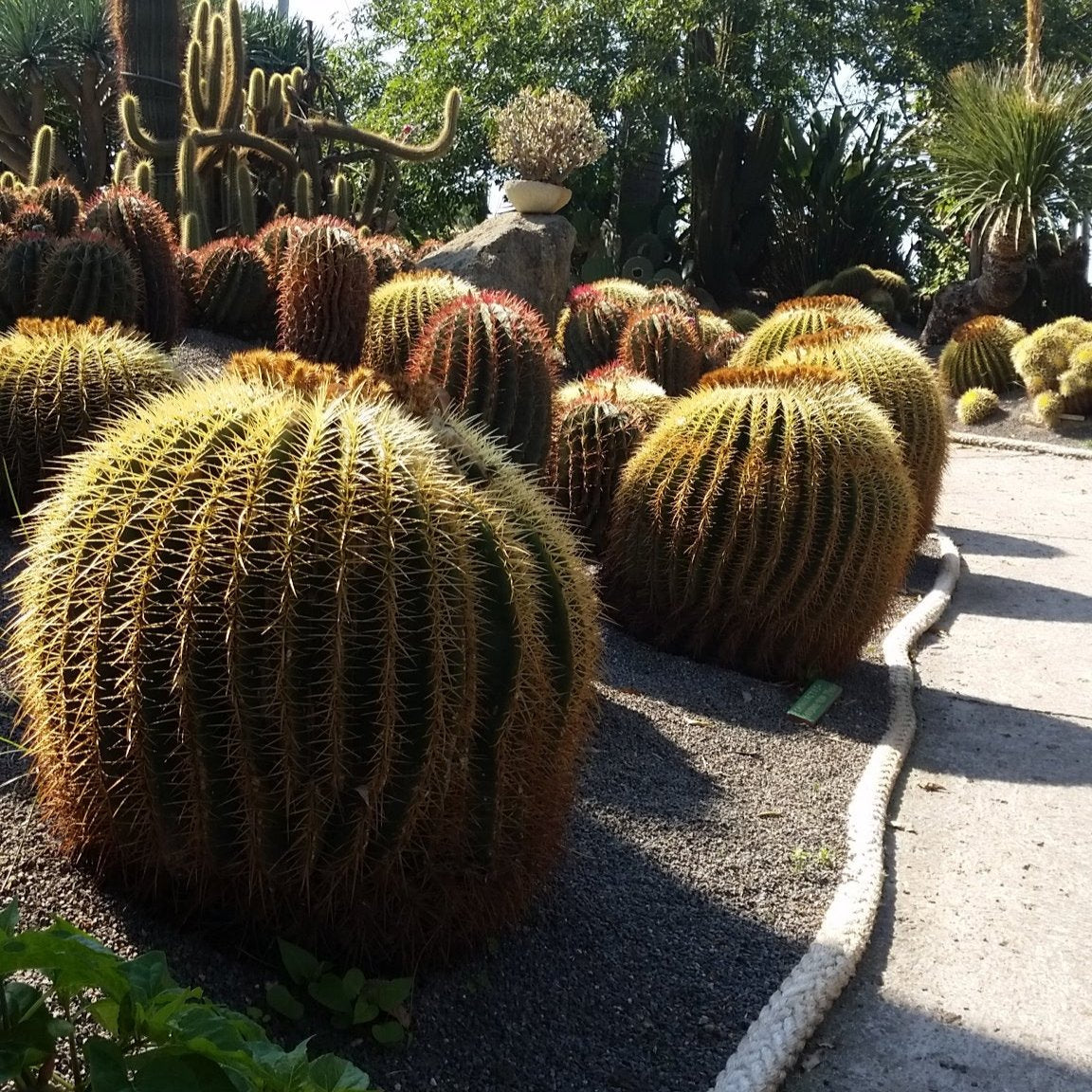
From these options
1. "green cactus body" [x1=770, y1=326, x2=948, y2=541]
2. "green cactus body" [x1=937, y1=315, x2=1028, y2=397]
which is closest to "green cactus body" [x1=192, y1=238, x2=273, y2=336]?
"green cactus body" [x1=770, y1=326, x2=948, y2=541]

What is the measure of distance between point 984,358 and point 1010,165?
2.96m

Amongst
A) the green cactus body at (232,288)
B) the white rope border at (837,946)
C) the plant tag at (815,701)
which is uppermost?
the green cactus body at (232,288)

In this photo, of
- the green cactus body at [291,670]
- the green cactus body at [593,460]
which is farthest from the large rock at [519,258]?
the green cactus body at [291,670]

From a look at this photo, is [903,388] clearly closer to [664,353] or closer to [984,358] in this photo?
[664,353]

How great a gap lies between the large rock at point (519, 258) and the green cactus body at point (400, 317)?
3.11 m

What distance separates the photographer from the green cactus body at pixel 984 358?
13.2 meters

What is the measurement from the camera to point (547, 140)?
10.8 m

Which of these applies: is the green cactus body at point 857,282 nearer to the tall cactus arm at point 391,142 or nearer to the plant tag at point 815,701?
the tall cactus arm at point 391,142

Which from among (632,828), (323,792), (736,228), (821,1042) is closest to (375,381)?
(323,792)

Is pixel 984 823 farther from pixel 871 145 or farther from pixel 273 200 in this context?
pixel 871 145

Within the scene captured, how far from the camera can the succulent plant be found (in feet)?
41.0

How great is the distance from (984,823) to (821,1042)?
1357mm

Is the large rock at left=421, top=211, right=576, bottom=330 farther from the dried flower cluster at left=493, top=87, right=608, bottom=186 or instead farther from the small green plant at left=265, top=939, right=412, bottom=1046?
the small green plant at left=265, top=939, right=412, bottom=1046

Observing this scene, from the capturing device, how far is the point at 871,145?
20.2m
